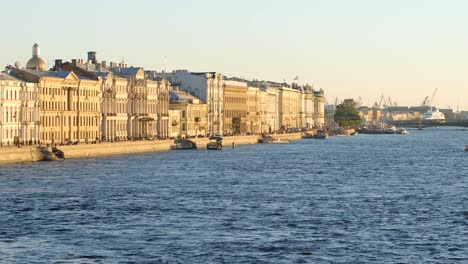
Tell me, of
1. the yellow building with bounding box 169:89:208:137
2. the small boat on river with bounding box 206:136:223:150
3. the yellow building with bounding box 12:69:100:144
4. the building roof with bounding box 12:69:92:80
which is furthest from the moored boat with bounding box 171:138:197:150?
the yellow building with bounding box 169:89:208:137

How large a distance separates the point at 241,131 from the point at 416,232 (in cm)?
14745

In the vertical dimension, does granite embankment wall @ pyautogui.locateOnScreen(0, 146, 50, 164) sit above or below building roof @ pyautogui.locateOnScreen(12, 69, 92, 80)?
below

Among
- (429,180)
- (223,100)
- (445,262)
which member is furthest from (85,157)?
(223,100)

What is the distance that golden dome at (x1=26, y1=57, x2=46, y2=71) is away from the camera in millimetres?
124500

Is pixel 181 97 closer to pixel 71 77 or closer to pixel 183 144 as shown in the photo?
pixel 183 144

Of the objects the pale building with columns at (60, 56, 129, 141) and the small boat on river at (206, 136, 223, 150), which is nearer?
the pale building with columns at (60, 56, 129, 141)

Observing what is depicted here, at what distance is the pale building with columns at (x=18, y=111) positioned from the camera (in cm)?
10444

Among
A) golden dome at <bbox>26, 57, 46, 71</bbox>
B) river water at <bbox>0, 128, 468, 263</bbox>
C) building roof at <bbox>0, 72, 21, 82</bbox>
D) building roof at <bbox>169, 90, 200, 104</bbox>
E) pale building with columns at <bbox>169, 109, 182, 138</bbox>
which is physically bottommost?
river water at <bbox>0, 128, 468, 263</bbox>

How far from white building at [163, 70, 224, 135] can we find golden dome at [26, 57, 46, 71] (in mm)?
49576

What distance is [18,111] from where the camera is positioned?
107750 mm

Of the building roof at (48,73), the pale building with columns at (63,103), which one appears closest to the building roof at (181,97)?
the pale building with columns at (63,103)

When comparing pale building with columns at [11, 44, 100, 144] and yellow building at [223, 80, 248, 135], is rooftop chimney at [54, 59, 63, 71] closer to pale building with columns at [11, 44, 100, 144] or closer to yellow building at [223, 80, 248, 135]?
pale building with columns at [11, 44, 100, 144]

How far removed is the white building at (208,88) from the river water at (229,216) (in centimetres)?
8684

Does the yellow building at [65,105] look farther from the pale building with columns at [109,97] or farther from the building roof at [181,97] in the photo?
the building roof at [181,97]
